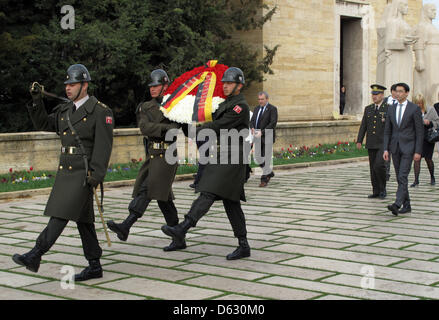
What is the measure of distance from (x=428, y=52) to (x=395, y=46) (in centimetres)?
293

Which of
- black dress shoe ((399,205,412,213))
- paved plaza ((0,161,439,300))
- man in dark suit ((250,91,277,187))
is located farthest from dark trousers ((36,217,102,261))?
man in dark suit ((250,91,277,187))

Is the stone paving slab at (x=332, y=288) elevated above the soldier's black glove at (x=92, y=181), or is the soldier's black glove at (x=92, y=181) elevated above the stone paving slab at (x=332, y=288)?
the soldier's black glove at (x=92, y=181)

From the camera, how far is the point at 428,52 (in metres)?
24.9

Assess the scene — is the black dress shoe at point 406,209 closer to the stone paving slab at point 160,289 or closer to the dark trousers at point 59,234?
the stone paving slab at point 160,289

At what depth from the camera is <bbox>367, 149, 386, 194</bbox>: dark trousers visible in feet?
38.7

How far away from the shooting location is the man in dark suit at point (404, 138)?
402 inches

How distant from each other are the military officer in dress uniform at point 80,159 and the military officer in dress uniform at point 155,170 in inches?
50.0

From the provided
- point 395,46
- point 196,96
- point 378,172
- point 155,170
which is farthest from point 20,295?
point 395,46

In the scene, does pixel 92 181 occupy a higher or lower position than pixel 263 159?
higher

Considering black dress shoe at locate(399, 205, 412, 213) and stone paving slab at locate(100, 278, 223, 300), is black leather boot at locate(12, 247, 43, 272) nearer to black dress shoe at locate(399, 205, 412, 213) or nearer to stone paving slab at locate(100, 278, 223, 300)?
stone paving slab at locate(100, 278, 223, 300)

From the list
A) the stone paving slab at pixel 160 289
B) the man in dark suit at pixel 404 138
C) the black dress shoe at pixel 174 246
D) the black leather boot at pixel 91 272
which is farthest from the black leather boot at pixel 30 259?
the man in dark suit at pixel 404 138

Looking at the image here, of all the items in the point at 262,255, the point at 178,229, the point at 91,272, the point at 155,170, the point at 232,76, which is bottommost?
the point at 262,255

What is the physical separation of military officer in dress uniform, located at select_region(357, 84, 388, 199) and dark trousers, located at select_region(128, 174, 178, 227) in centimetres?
495

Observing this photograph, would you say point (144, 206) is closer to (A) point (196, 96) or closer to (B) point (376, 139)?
(A) point (196, 96)
